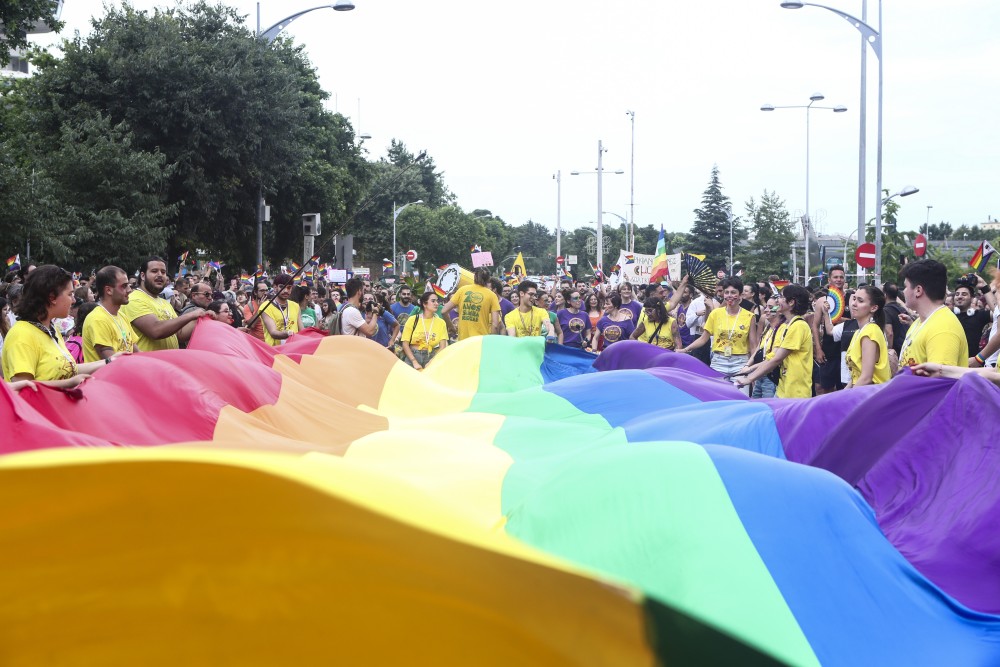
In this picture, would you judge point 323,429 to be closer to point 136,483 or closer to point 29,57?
point 136,483

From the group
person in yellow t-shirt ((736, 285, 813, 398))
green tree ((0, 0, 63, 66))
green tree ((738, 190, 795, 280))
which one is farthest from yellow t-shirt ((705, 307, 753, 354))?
green tree ((738, 190, 795, 280))

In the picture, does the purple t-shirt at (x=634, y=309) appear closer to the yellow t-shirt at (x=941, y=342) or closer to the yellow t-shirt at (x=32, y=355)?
the yellow t-shirt at (x=941, y=342)

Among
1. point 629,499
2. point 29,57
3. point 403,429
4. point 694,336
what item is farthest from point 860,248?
point 29,57

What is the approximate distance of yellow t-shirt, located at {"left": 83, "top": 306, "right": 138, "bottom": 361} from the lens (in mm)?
7023

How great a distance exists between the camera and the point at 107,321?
7.04m

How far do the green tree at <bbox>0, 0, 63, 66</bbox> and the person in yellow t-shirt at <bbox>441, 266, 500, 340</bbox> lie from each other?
1071 centimetres

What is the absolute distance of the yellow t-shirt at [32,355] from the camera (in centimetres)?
574

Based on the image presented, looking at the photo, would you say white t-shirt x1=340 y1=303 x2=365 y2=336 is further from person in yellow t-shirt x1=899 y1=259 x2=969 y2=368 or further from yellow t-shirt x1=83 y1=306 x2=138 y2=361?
person in yellow t-shirt x1=899 y1=259 x2=969 y2=368

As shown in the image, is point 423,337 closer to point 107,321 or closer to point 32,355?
point 107,321

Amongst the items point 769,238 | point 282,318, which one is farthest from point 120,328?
point 769,238

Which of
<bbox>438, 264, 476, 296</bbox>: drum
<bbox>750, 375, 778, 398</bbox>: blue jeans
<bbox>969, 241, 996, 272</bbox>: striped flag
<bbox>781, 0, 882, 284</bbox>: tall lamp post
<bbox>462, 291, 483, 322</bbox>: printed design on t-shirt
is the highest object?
<bbox>781, 0, 882, 284</bbox>: tall lamp post

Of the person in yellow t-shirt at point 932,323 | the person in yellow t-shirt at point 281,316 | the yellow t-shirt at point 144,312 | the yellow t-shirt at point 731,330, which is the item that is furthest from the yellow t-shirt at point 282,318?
the person in yellow t-shirt at point 932,323

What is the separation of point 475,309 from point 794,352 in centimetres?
464

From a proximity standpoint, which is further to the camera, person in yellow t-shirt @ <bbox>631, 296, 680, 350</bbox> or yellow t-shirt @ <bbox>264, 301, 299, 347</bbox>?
person in yellow t-shirt @ <bbox>631, 296, 680, 350</bbox>
